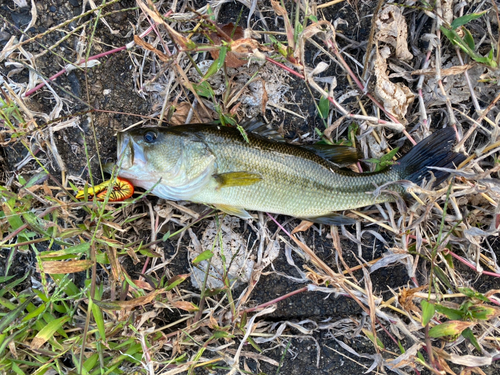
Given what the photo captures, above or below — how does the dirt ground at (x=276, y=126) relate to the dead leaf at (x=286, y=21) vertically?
below

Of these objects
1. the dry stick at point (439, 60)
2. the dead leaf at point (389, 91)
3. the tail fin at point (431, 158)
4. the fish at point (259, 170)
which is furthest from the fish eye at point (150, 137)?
the dry stick at point (439, 60)

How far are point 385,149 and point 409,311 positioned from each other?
133 cm

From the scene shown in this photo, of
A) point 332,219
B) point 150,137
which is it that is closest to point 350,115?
point 332,219

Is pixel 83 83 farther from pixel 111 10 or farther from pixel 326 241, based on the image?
pixel 326 241

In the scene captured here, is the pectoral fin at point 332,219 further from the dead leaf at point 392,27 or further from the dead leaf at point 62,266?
the dead leaf at point 62,266

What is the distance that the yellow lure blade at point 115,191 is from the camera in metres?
2.56

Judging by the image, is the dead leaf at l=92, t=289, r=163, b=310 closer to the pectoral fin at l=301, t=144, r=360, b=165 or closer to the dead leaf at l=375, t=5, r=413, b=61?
the pectoral fin at l=301, t=144, r=360, b=165

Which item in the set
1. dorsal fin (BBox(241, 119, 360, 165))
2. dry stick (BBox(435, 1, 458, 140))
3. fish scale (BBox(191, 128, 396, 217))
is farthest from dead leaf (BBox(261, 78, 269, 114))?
dry stick (BBox(435, 1, 458, 140))

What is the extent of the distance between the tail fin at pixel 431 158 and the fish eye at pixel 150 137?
1969mm

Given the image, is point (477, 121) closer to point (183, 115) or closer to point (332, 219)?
point (332, 219)

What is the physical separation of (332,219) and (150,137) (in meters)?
1.60

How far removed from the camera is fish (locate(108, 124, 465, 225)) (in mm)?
2598

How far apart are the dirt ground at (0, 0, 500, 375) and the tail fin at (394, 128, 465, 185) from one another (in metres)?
0.23

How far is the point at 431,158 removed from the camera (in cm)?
276
